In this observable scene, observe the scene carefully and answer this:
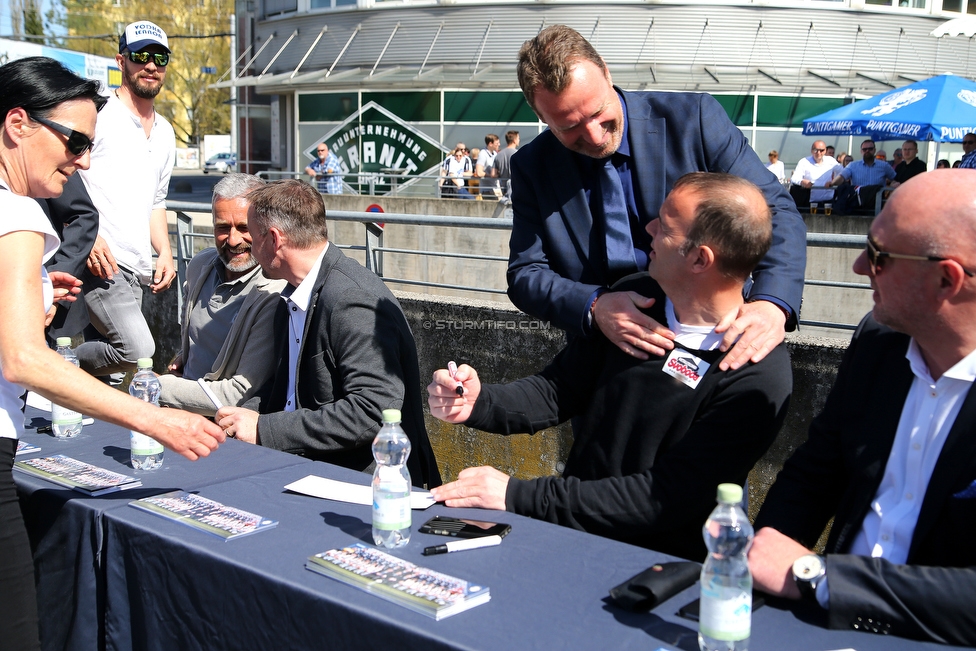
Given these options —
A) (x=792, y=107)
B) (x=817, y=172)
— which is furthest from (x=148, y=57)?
(x=792, y=107)

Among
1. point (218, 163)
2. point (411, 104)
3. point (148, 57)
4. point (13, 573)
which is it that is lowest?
point (13, 573)

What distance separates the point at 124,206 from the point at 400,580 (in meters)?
4.01

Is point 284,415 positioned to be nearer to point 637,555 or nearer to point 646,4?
point 637,555

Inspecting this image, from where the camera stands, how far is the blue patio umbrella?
12758 mm

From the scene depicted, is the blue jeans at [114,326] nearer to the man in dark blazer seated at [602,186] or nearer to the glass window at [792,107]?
the man in dark blazer seated at [602,186]

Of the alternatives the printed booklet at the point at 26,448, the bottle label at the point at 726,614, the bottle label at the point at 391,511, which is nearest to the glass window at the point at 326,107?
the printed booklet at the point at 26,448

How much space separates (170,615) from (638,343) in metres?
1.53

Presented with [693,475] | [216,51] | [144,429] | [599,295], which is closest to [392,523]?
[144,429]

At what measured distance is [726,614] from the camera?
5.51ft

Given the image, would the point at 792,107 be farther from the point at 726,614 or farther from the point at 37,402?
the point at 726,614

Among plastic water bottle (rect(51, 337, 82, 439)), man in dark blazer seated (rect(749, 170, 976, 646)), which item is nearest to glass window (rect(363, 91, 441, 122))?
plastic water bottle (rect(51, 337, 82, 439))

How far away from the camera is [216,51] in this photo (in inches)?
2087

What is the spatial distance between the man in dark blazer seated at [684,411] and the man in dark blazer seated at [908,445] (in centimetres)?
27

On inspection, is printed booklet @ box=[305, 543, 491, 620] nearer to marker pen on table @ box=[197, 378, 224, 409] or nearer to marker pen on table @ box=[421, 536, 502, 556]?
marker pen on table @ box=[421, 536, 502, 556]
